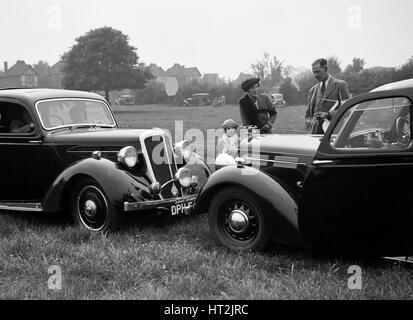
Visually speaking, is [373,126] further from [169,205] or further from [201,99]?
[201,99]

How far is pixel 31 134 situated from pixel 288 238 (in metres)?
3.52

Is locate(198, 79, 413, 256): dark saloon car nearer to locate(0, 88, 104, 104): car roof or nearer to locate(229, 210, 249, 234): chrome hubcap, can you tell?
locate(229, 210, 249, 234): chrome hubcap

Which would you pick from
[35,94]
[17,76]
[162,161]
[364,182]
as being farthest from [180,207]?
[17,76]

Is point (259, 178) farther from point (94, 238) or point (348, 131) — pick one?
point (94, 238)

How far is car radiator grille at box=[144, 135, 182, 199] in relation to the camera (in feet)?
18.2

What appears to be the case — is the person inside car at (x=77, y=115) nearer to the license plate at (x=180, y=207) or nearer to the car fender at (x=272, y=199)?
the license plate at (x=180, y=207)

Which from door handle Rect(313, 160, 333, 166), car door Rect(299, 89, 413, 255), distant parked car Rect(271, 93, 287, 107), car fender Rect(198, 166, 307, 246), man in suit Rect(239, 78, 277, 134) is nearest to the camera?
car door Rect(299, 89, 413, 255)

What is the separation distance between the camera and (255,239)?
174 inches

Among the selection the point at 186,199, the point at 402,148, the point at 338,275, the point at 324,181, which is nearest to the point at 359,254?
the point at 338,275

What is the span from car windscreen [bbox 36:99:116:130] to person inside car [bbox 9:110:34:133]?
0.18m

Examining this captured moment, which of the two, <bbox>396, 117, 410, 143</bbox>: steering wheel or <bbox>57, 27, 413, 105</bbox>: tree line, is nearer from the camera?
<bbox>396, 117, 410, 143</bbox>: steering wheel

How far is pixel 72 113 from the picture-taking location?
20.7 feet

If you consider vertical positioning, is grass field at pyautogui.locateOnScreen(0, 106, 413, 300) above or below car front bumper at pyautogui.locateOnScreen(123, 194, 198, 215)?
below

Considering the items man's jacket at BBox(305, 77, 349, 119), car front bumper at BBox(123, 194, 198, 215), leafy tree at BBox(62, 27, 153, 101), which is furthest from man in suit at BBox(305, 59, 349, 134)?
leafy tree at BBox(62, 27, 153, 101)
